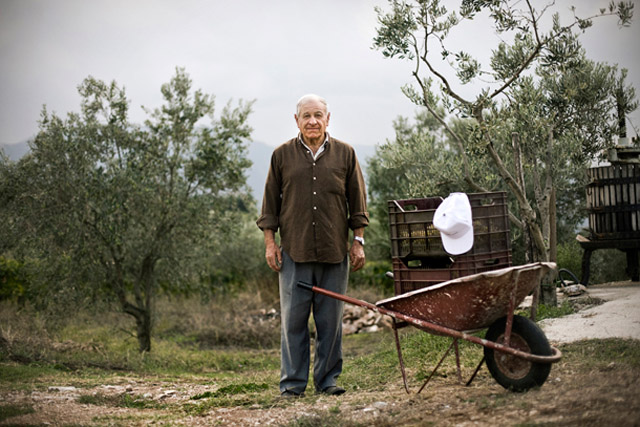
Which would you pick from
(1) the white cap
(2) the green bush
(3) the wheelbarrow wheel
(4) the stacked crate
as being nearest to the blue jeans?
(4) the stacked crate

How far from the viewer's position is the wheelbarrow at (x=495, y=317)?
11.2 feet

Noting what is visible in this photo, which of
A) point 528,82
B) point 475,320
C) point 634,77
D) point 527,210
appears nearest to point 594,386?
point 475,320

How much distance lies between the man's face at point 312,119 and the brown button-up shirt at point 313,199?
116mm

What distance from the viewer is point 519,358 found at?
3619mm

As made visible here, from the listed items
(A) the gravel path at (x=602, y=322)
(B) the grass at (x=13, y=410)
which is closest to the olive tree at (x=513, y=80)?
(A) the gravel path at (x=602, y=322)

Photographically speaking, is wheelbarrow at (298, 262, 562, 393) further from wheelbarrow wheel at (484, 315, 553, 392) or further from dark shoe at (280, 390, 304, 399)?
dark shoe at (280, 390, 304, 399)

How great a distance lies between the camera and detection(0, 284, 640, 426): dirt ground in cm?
300

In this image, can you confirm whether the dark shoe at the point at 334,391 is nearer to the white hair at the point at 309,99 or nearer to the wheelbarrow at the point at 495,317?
the wheelbarrow at the point at 495,317

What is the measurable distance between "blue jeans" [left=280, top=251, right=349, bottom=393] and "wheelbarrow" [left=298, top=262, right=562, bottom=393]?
0.59 meters

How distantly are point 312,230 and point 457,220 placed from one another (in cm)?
101

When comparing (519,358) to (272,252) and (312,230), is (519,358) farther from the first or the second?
(272,252)

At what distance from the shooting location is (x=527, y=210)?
6223mm

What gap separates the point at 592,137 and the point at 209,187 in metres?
5.32

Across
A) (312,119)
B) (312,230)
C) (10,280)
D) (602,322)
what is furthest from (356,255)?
(10,280)
